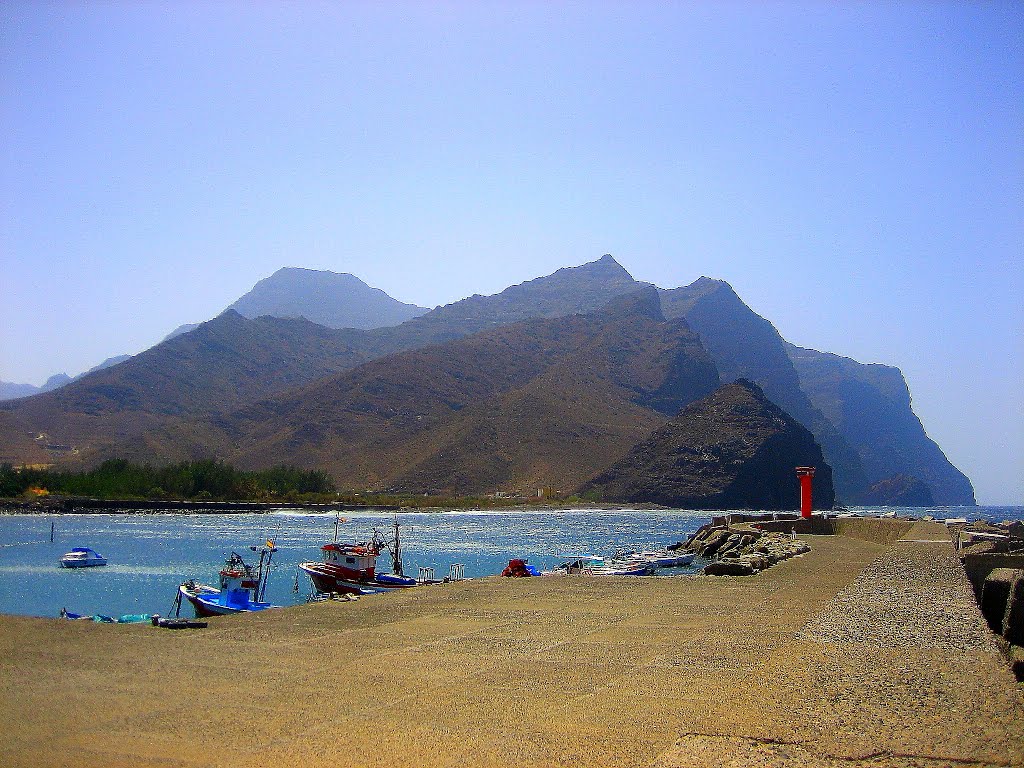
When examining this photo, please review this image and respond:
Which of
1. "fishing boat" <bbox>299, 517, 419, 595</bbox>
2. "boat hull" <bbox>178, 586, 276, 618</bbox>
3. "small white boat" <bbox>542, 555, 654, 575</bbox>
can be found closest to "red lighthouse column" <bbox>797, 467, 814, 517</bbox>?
"small white boat" <bbox>542, 555, 654, 575</bbox>

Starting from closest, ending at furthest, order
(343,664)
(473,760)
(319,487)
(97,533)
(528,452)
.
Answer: (473,760) → (343,664) → (97,533) → (319,487) → (528,452)

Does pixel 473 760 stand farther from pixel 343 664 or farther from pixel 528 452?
pixel 528 452

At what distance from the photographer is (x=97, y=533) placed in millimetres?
92562

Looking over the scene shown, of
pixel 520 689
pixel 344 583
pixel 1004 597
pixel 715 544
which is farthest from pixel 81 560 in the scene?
pixel 1004 597

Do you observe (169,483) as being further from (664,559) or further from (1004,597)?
(1004,597)

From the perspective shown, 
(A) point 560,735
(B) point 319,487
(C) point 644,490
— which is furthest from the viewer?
(C) point 644,490

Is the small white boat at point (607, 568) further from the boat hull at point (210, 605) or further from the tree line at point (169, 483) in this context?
the tree line at point (169, 483)

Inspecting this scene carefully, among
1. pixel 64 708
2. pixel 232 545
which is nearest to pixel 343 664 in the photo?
pixel 64 708

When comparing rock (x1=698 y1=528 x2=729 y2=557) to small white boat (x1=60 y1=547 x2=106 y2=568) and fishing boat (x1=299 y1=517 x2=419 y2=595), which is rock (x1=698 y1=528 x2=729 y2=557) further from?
small white boat (x1=60 y1=547 x2=106 y2=568)

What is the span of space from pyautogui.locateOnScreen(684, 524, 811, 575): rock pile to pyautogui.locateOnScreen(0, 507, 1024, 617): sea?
14.2ft

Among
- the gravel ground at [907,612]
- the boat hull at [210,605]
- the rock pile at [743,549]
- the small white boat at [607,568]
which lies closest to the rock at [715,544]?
the rock pile at [743,549]

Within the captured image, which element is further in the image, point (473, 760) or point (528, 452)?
point (528, 452)

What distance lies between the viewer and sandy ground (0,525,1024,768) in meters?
7.77

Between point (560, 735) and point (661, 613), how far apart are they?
28.3 ft
